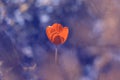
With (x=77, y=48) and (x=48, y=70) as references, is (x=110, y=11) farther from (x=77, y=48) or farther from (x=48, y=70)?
(x=48, y=70)

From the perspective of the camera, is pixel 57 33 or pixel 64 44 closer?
pixel 57 33

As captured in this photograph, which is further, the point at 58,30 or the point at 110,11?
the point at 110,11

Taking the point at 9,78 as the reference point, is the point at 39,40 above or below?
above

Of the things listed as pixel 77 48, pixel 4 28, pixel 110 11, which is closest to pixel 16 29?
pixel 4 28

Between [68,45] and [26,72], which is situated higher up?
[68,45]

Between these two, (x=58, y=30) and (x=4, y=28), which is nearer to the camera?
(x=58, y=30)

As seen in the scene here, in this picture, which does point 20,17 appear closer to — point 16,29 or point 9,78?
point 16,29

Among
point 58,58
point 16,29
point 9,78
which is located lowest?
point 9,78

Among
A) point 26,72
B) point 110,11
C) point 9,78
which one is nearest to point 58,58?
point 26,72
